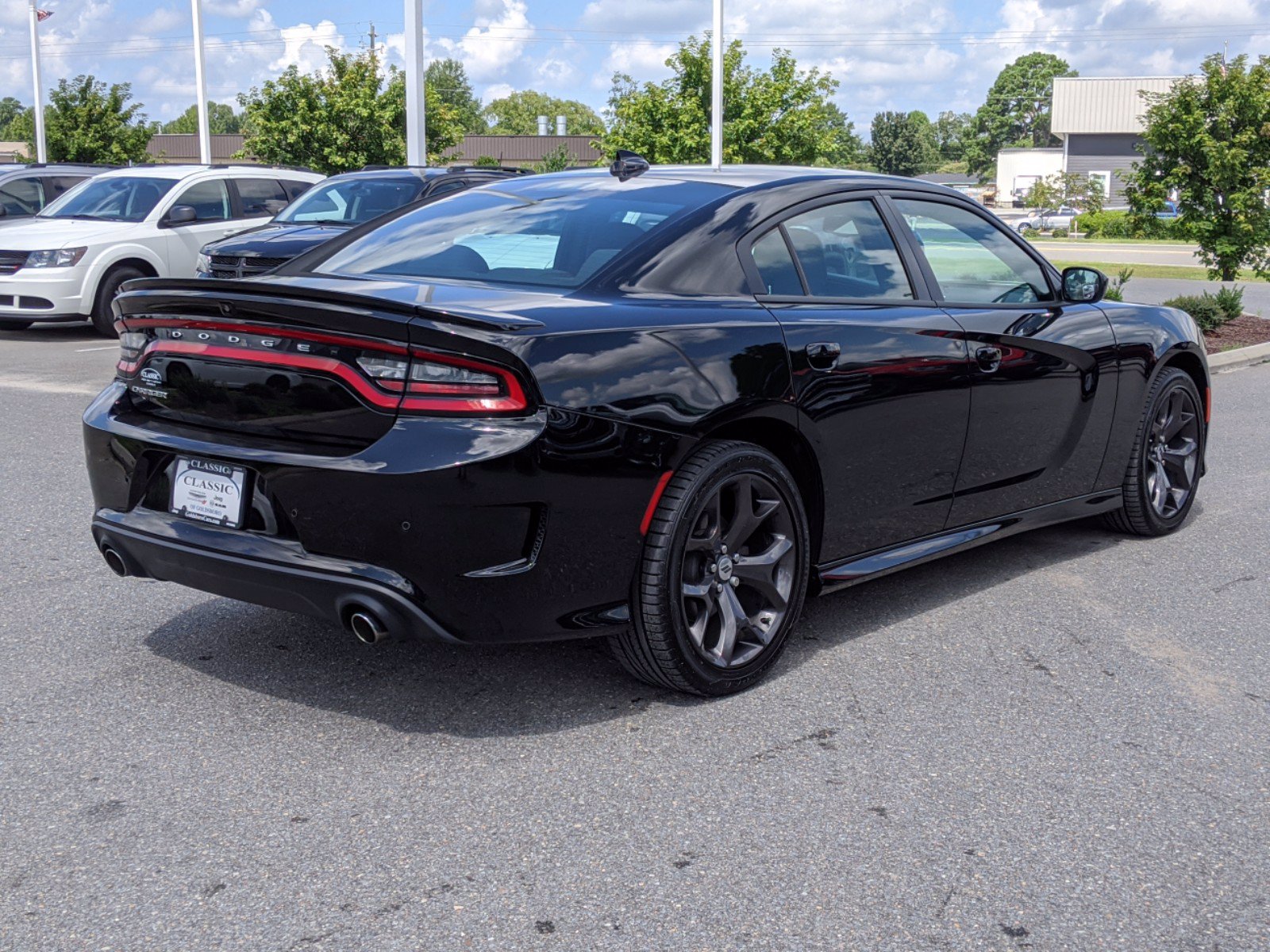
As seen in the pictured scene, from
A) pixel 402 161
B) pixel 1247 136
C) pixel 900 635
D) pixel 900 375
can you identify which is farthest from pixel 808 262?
pixel 402 161

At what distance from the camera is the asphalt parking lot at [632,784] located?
112 inches

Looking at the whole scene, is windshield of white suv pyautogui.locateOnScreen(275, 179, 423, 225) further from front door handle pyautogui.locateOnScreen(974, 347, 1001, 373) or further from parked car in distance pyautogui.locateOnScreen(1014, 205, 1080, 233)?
parked car in distance pyautogui.locateOnScreen(1014, 205, 1080, 233)

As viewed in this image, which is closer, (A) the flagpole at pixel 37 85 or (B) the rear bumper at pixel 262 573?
(B) the rear bumper at pixel 262 573

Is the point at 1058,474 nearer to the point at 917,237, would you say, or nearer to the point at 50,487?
the point at 917,237

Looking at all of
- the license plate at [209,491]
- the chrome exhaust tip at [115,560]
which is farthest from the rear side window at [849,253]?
the chrome exhaust tip at [115,560]

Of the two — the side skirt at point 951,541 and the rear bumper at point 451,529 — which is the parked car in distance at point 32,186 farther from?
the rear bumper at point 451,529

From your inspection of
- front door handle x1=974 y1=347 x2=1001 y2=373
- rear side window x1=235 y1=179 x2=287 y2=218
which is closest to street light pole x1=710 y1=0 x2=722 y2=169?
rear side window x1=235 y1=179 x2=287 y2=218

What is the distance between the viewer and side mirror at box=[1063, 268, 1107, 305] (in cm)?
559

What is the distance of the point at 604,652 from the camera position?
14.8 ft

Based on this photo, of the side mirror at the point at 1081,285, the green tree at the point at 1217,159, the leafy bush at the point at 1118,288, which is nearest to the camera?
the side mirror at the point at 1081,285

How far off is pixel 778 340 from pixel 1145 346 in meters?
2.49

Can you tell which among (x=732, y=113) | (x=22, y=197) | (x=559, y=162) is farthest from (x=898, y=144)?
(x=22, y=197)

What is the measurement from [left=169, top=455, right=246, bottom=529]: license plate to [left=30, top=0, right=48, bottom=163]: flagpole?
36.3 metres

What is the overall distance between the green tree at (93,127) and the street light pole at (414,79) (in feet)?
62.6
